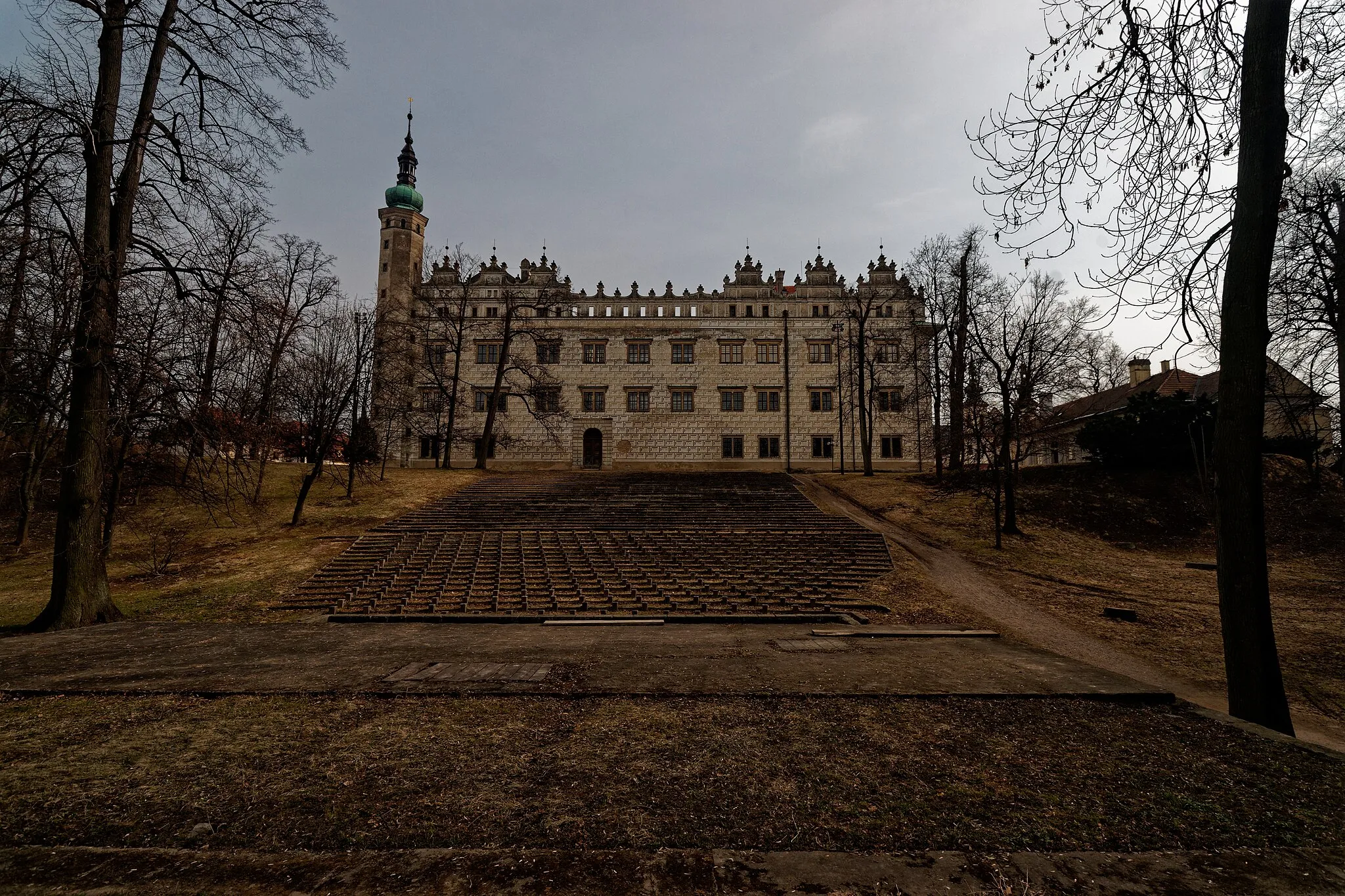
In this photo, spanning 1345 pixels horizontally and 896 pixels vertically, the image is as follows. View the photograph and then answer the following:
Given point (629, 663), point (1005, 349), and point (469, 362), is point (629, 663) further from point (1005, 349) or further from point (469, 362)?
point (469, 362)

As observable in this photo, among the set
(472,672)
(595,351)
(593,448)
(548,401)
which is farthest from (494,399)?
(472,672)

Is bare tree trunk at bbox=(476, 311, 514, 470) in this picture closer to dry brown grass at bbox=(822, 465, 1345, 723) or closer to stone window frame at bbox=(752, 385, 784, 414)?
stone window frame at bbox=(752, 385, 784, 414)

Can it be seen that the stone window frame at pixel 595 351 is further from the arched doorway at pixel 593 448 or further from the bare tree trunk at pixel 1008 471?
the bare tree trunk at pixel 1008 471

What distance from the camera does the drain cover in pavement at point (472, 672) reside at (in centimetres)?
670

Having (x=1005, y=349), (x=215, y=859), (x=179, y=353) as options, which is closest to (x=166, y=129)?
(x=179, y=353)

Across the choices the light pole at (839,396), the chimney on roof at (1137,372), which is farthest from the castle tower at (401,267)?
the chimney on roof at (1137,372)

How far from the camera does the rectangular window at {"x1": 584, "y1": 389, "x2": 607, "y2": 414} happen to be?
151 feet

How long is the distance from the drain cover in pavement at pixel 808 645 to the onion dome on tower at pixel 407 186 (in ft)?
163

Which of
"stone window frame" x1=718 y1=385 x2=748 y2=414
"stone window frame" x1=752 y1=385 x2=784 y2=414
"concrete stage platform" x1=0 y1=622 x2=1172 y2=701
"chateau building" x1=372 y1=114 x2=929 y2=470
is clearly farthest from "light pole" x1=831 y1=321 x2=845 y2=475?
"concrete stage platform" x1=0 y1=622 x2=1172 y2=701

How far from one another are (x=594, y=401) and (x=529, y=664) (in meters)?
39.4

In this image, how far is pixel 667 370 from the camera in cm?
4612

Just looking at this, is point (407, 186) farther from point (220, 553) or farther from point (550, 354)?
point (220, 553)

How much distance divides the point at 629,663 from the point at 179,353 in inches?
314

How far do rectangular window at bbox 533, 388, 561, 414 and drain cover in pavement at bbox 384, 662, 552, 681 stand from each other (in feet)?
118
